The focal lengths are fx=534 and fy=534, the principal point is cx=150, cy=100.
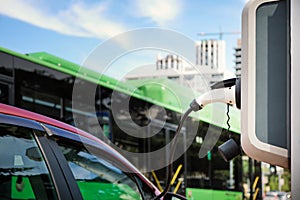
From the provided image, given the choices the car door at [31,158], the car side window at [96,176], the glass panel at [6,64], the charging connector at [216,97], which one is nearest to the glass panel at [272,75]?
the charging connector at [216,97]

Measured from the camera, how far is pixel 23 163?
8.37ft

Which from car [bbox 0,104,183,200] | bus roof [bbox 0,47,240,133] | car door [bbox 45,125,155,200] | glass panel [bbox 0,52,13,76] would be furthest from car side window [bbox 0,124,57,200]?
glass panel [bbox 0,52,13,76]

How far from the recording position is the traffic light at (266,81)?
1.38 m

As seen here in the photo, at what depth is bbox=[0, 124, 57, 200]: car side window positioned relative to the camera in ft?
7.79

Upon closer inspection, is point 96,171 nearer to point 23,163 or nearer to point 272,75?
point 23,163

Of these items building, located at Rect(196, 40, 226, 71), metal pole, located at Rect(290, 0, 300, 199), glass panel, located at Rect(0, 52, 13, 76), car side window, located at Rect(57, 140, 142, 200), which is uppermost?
glass panel, located at Rect(0, 52, 13, 76)

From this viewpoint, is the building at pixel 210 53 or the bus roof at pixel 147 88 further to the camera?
the building at pixel 210 53

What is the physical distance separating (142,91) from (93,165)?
7.51 m

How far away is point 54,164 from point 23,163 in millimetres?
233

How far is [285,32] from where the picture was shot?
1.40m

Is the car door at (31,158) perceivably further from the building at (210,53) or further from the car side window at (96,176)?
the building at (210,53)

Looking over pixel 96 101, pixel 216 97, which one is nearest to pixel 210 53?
pixel 216 97

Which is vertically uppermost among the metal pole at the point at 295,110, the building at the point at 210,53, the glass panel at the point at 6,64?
the glass panel at the point at 6,64

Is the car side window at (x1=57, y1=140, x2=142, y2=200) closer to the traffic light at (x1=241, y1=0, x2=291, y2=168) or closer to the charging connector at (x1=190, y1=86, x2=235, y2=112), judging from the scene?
the charging connector at (x1=190, y1=86, x2=235, y2=112)
